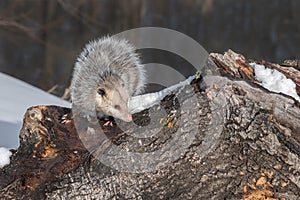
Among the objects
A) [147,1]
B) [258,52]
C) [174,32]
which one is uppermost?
[147,1]

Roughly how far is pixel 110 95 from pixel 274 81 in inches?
30.4

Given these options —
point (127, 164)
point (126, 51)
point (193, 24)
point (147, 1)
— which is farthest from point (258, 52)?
point (127, 164)

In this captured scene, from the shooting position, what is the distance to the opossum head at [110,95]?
2.43 metres

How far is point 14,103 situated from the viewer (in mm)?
3211

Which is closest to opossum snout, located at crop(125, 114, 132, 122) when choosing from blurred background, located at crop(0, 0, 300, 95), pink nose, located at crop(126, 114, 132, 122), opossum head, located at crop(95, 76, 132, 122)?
pink nose, located at crop(126, 114, 132, 122)

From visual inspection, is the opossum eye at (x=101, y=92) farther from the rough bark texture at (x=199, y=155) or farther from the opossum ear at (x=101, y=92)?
the rough bark texture at (x=199, y=155)

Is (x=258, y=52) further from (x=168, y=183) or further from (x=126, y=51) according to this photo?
(x=168, y=183)

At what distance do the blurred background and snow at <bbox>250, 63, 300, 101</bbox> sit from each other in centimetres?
578

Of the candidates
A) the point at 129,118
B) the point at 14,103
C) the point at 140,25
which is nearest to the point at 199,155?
the point at 129,118

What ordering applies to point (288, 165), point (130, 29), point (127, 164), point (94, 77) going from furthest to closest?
1. point (130, 29)
2. point (94, 77)
3. point (127, 164)
4. point (288, 165)

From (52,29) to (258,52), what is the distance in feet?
9.17

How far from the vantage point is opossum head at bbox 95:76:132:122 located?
243 centimetres

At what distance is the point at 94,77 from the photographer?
2.50 m

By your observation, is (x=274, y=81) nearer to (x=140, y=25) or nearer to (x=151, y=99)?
(x=151, y=99)
